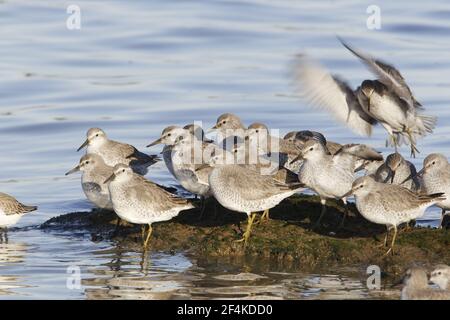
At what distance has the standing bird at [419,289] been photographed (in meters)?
9.50

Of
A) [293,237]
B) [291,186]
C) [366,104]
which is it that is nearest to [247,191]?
[291,186]

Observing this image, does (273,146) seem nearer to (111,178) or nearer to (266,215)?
(266,215)

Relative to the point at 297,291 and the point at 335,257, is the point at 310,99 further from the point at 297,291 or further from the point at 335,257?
the point at 297,291

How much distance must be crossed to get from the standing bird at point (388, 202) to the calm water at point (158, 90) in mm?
674

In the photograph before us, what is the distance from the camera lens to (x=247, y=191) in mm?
11648

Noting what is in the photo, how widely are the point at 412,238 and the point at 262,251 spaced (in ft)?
5.58

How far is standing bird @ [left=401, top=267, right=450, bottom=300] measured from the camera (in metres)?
9.50

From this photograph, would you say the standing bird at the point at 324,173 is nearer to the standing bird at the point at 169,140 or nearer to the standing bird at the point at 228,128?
the standing bird at the point at 169,140

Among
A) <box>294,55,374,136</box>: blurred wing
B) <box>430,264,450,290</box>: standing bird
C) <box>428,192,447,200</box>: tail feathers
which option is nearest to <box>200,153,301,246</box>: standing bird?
<box>428,192,447,200</box>: tail feathers

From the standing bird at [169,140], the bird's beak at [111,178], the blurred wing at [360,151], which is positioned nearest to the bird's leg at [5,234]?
the bird's beak at [111,178]

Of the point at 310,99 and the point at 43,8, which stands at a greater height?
the point at 43,8

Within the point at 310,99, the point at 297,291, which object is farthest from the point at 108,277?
the point at 310,99

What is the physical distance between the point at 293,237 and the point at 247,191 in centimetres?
77

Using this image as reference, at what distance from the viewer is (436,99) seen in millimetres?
21125
